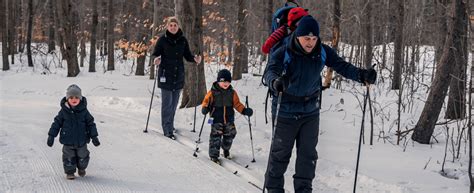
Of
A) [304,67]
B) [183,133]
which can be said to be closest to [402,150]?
[304,67]

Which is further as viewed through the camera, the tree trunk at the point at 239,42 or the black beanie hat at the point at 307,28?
the tree trunk at the point at 239,42

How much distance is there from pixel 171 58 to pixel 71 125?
3.24 m

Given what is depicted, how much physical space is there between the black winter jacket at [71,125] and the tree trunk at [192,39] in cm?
445

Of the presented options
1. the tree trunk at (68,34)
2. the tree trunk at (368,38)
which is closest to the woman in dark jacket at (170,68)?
the tree trunk at (368,38)

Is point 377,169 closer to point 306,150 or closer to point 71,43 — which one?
point 306,150

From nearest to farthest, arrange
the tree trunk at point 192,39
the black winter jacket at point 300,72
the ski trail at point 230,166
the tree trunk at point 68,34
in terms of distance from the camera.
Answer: the black winter jacket at point 300,72
the ski trail at point 230,166
the tree trunk at point 192,39
the tree trunk at point 68,34

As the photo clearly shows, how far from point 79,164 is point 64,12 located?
48.2 ft

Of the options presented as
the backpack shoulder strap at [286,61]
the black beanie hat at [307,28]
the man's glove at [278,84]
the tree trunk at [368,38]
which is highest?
the tree trunk at [368,38]

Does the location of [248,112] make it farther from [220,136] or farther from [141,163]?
[141,163]

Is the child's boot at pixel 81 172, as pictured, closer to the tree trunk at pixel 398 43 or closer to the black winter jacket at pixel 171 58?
the black winter jacket at pixel 171 58

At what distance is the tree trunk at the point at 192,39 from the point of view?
31.7 feet

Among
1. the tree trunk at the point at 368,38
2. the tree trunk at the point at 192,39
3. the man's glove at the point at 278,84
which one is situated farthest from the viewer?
the tree trunk at the point at 368,38

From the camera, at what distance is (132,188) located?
16.3 ft

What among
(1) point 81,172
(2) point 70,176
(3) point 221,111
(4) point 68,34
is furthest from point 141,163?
(4) point 68,34
